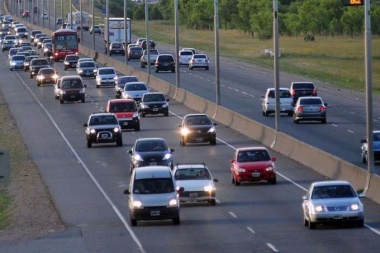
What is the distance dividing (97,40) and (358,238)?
130695 mm

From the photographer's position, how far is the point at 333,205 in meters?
30.4

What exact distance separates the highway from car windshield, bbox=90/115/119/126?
46.0 inches

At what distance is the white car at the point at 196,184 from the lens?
119 ft

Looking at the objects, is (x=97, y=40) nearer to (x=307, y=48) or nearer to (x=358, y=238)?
(x=307, y=48)

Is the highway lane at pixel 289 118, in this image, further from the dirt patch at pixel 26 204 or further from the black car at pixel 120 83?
the dirt patch at pixel 26 204

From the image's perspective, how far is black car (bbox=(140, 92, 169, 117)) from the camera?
67438mm

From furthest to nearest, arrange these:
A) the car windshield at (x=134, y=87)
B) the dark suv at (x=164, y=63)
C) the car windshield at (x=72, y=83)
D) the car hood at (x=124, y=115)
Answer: the dark suv at (x=164, y=63) → the car windshield at (x=72, y=83) → the car windshield at (x=134, y=87) → the car hood at (x=124, y=115)

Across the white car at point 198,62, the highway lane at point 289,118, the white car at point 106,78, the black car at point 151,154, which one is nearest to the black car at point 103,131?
the highway lane at point 289,118

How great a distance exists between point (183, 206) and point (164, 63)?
203 ft

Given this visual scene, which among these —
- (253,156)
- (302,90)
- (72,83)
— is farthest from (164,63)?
(253,156)

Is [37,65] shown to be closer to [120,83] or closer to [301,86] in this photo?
[120,83]

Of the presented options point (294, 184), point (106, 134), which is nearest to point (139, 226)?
point (294, 184)

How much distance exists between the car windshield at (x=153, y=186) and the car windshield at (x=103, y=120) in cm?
2297

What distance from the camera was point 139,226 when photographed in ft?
107
